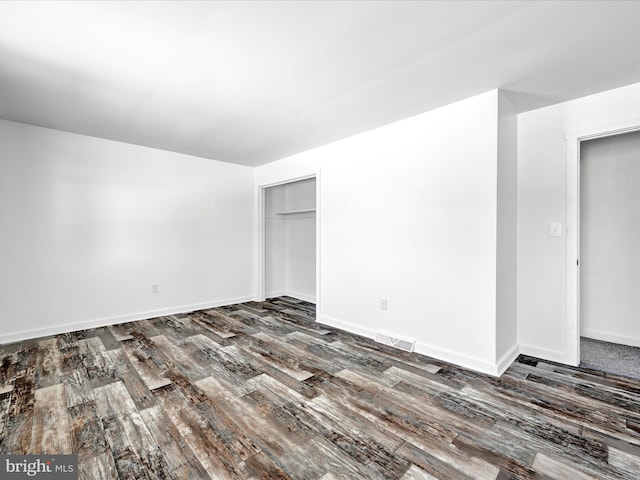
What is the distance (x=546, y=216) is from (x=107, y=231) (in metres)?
4.96

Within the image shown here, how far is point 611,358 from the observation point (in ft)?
9.34

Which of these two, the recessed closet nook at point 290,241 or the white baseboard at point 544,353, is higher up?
the recessed closet nook at point 290,241

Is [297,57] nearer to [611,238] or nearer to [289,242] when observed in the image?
[611,238]

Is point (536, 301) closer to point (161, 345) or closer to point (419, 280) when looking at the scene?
point (419, 280)

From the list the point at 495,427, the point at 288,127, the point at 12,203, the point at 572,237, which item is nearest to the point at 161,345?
the point at 12,203

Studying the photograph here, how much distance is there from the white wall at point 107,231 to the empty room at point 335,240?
26 mm

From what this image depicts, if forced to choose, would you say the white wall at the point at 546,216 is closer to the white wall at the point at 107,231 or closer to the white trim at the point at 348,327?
the white trim at the point at 348,327

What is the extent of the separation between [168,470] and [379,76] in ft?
9.11

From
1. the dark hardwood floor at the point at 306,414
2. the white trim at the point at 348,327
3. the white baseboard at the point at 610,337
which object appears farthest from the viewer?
the white trim at the point at 348,327

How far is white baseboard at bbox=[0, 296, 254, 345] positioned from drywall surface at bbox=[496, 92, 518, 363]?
3.86 m

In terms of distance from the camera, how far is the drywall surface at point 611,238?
10.4ft

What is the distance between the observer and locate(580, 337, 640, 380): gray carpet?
259 centimetres

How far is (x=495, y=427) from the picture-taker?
71.5 inches

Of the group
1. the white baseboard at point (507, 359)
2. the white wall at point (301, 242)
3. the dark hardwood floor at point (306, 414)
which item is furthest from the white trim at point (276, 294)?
the white baseboard at point (507, 359)
